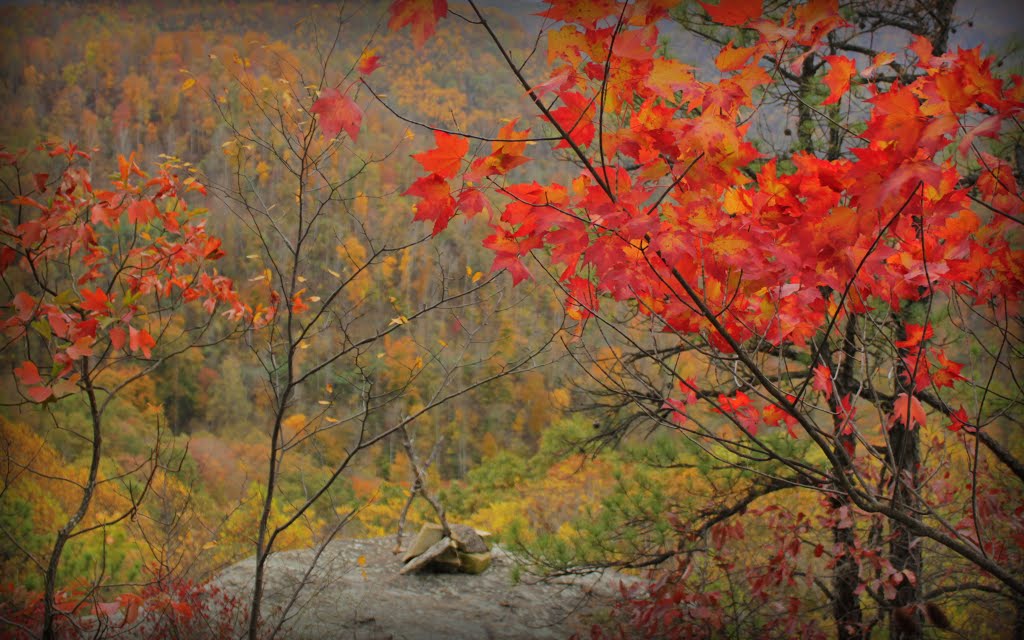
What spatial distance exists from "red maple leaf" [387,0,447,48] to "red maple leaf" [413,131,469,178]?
143mm

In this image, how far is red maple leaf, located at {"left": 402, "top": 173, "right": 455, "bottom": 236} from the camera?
95 centimetres

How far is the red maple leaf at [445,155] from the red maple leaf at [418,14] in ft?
0.47

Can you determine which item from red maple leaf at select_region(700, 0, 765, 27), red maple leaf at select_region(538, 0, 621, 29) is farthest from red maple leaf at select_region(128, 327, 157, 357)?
red maple leaf at select_region(700, 0, 765, 27)

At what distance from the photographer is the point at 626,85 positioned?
1012 millimetres

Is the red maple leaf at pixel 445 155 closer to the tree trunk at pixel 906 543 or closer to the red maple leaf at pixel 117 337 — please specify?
the red maple leaf at pixel 117 337

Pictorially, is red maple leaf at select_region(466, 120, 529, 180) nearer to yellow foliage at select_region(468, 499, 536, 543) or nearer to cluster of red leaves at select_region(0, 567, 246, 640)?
cluster of red leaves at select_region(0, 567, 246, 640)

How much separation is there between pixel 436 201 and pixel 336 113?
35cm

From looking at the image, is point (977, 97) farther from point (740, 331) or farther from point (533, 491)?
point (533, 491)

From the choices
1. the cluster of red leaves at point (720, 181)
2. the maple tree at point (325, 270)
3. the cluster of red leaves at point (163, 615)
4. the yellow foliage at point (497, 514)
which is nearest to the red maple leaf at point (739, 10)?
the cluster of red leaves at point (720, 181)

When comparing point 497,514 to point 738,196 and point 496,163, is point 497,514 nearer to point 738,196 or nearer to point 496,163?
point 738,196

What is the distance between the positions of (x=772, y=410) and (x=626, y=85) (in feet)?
3.37

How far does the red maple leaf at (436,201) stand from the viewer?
3.13 feet

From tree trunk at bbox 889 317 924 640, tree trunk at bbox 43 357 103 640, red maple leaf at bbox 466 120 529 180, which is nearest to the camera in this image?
red maple leaf at bbox 466 120 529 180

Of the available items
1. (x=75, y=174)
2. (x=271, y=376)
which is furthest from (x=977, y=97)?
(x=75, y=174)
